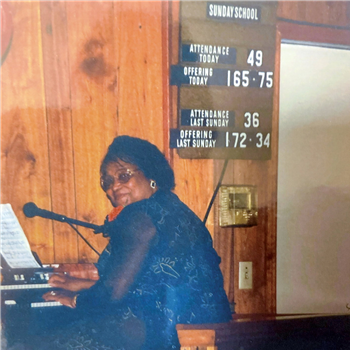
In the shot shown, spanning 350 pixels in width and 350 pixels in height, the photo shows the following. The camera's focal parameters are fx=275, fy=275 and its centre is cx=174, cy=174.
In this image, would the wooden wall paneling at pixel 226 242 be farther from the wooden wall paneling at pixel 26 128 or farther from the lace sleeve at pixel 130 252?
the wooden wall paneling at pixel 26 128

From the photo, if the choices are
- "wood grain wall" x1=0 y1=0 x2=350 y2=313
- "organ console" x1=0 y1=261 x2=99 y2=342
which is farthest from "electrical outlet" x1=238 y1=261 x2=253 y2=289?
"organ console" x1=0 y1=261 x2=99 y2=342

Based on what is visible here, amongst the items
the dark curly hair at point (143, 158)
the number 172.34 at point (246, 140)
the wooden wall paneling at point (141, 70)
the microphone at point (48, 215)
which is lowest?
the microphone at point (48, 215)

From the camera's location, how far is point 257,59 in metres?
1.05

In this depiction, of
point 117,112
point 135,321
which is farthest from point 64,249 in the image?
point 117,112

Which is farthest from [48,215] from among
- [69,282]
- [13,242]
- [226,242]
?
[226,242]

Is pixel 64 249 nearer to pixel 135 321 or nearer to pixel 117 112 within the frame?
pixel 135 321

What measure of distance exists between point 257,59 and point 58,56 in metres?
0.74

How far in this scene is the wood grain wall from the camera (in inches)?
38.7

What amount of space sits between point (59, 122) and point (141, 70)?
1.17ft

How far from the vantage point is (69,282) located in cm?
103

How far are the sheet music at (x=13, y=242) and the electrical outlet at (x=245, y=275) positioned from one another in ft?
2.66

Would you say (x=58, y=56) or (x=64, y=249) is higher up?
(x=58, y=56)

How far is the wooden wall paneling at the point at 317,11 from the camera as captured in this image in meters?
1.07

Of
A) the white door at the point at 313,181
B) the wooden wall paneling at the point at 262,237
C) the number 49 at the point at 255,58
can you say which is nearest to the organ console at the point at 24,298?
the wooden wall paneling at the point at 262,237
